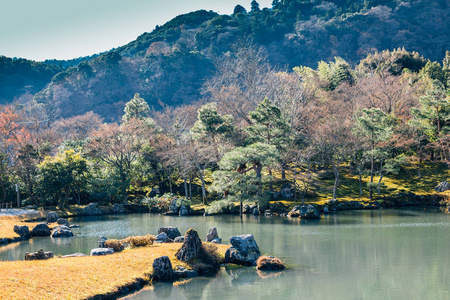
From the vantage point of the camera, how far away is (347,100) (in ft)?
191

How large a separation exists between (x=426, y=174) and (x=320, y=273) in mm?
34638

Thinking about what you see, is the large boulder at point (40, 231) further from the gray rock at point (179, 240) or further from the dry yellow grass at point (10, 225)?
the gray rock at point (179, 240)

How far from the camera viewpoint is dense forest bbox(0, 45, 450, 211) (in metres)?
39.0

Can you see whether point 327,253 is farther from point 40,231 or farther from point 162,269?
point 40,231

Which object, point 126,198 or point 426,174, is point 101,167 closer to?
point 126,198

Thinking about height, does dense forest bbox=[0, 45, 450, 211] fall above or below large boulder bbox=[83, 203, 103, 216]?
above

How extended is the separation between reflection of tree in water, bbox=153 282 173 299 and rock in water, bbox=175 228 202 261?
1.98m

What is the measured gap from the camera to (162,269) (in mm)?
16672

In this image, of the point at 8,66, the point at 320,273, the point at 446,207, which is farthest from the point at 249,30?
the point at 320,273

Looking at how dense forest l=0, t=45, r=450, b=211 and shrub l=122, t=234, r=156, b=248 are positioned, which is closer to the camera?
shrub l=122, t=234, r=156, b=248

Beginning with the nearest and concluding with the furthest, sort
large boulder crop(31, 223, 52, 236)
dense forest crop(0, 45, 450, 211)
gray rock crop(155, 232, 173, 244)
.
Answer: gray rock crop(155, 232, 173, 244) → large boulder crop(31, 223, 52, 236) → dense forest crop(0, 45, 450, 211)

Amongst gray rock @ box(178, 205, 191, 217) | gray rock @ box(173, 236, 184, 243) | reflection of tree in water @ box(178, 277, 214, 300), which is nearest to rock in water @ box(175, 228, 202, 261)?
reflection of tree in water @ box(178, 277, 214, 300)

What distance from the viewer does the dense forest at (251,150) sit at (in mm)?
38969

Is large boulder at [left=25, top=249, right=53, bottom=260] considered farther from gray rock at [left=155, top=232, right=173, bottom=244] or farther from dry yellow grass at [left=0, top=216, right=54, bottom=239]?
dry yellow grass at [left=0, top=216, right=54, bottom=239]
